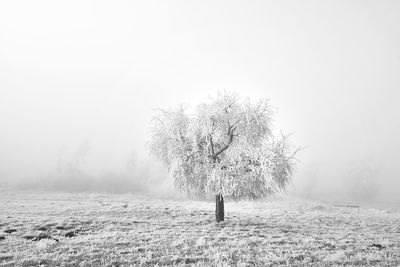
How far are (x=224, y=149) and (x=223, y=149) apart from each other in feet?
0.55

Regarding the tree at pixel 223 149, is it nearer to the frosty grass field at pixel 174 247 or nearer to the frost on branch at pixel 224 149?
the frost on branch at pixel 224 149

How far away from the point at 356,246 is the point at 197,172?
10.6m

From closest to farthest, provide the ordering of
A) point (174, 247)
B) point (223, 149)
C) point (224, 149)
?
point (174, 247) < point (223, 149) < point (224, 149)

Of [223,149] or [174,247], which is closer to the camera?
[174,247]

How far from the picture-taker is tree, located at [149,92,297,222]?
59.3 feet

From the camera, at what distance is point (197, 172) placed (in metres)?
19.3

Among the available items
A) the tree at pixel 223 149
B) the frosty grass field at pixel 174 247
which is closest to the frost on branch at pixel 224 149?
the tree at pixel 223 149

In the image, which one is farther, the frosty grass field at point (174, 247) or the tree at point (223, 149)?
the tree at point (223, 149)

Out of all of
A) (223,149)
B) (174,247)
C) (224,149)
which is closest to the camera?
(174,247)

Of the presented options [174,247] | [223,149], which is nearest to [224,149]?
[223,149]

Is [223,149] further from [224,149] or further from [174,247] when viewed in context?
[174,247]

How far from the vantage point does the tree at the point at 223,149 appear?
18.1 m

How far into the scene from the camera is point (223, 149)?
1983cm

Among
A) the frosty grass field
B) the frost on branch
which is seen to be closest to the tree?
the frost on branch
